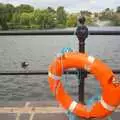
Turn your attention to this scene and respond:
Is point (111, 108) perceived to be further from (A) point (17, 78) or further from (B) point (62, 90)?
(A) point (17, 78)

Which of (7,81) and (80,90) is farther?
(7,81)

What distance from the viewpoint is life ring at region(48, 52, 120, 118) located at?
13.4 feet

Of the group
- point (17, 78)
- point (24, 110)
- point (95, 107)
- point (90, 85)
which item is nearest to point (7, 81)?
point (17, 78)

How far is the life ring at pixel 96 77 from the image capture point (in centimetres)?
409

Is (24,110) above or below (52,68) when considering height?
below

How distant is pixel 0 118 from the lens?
187 inches

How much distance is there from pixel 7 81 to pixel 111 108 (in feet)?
35.1

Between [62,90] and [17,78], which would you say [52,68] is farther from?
[17,78]

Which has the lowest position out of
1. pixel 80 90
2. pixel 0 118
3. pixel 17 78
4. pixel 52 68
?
pixel 17 78

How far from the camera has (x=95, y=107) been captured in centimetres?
420

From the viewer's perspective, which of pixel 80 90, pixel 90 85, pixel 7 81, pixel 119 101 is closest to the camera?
pixel 119 101

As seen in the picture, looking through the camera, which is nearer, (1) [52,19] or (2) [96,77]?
(2) [96,77]

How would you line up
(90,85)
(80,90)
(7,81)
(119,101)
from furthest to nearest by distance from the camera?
(7,81), (90,85), (80,90), (119,101)

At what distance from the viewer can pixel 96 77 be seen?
4242 millimetres
